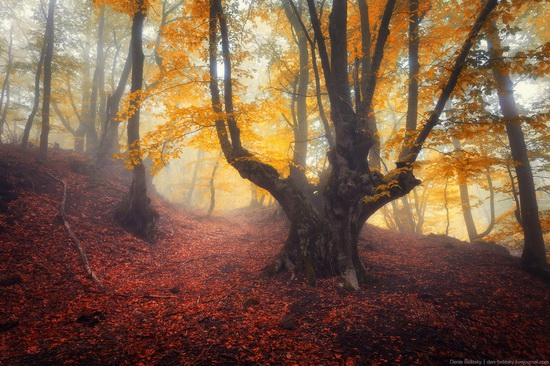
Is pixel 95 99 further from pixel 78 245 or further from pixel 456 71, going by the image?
pixel 456 71

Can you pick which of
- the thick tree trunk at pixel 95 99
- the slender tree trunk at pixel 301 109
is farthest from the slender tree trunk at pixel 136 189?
the thick tree trunk at pixel 95 99

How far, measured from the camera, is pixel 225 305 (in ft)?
18.7

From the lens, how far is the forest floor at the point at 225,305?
395 cm

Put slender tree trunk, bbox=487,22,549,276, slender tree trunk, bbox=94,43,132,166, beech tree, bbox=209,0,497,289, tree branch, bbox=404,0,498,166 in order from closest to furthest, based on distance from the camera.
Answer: tree branch, bbox=404,0,498,166, beech tree, bbox=209,0,497,289, slender tree trunk, bbox=487,22,549,276, slender tree trunk, bbox=94,43,132,166

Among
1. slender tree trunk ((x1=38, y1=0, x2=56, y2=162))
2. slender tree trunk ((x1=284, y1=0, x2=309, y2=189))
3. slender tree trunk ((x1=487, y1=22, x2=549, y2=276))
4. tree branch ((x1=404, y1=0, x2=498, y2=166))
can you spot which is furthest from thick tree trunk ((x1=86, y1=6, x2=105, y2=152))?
slender tree trunk ((x1=487, y1=22, x2=549, y2=276))

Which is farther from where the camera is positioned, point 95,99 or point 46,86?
point 95,99

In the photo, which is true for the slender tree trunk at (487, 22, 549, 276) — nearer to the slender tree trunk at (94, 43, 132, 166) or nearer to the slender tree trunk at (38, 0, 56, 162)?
the slender tree trunk at (94, 43, 132, 166)

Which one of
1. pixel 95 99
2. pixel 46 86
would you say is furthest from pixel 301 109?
pixel 95 99

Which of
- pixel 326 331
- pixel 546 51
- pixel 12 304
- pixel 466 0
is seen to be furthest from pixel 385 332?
pixel 466 0

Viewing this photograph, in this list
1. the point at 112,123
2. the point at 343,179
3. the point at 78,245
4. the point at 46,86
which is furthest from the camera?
the point at 112,123

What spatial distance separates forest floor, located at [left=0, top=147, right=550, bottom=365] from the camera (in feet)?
13.0

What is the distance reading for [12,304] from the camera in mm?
4980

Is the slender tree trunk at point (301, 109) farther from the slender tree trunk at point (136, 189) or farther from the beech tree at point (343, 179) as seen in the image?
the slender tree trunk at point (136, 189)

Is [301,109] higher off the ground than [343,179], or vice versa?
[301,109]
